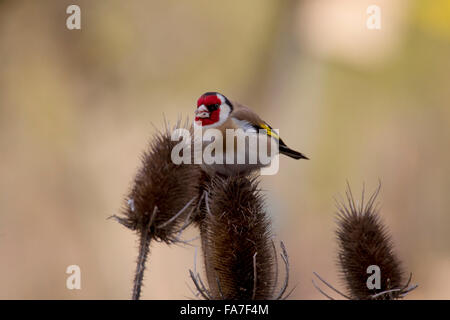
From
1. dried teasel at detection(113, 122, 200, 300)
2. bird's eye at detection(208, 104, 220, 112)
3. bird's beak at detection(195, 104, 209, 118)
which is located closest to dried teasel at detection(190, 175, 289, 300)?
dried teasel at detection(113, 122, 200, 300)

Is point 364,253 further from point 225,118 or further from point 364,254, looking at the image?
point 225,118

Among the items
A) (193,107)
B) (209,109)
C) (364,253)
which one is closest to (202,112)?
(209,109)

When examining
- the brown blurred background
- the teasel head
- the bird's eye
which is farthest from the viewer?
the brown blurred background

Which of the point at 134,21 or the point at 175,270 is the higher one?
the point at 134,21

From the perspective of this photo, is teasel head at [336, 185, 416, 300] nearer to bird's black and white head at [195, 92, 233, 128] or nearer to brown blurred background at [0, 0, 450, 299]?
bird's black and white head at [195, 92, 233, 128]

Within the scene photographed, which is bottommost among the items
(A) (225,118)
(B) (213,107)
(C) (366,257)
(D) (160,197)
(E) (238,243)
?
(C) (366,257)

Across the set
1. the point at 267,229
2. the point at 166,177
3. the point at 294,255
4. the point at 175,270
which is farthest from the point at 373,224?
the point at 294,255

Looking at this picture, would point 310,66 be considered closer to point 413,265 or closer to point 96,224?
point 413,265
